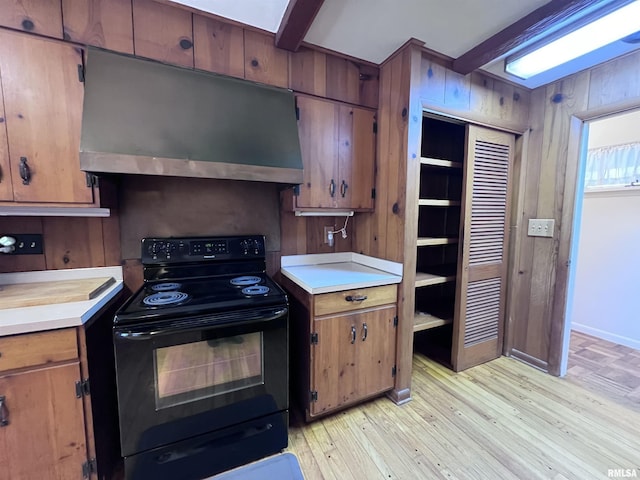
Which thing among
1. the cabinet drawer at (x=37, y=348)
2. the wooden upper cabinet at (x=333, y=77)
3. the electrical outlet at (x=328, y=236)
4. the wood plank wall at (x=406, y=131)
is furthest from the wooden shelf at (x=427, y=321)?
the cabinet drawer at (x=37, y=348)

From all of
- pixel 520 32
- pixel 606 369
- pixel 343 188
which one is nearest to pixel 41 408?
pixel 343 188

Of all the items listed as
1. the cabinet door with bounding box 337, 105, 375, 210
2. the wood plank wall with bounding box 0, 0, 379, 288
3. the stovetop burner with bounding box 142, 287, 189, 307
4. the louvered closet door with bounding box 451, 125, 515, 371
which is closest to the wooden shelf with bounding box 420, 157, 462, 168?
the louvered closet door with bounding box 451, 125, 515, 371

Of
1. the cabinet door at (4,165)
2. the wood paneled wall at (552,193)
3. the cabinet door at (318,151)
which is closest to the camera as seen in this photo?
the cabinet door at (4,165)

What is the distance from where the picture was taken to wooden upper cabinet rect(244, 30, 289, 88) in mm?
1677

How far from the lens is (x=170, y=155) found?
1.29 metres

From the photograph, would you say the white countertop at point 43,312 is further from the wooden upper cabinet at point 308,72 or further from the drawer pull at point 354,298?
the wooden upper cabinet at point 308,72

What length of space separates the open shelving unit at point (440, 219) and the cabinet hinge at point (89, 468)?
2155 millimetres

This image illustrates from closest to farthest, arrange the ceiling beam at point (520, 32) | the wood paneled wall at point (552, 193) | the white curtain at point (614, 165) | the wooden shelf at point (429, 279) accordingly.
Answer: the ceiling beam at point (520, 32)
the wood paneled wall at point (552, 193)
the wooden shelf at point (429, 279)
the white curtain at point (614, 165)

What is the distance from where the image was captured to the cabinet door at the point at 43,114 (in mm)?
1183

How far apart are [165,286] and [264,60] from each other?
5.08 feet

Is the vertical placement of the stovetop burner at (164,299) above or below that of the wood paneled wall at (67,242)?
below

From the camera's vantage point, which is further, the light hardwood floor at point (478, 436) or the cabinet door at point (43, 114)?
the light hardwood floor at point (478, 436)

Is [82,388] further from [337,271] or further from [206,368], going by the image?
[337,271]

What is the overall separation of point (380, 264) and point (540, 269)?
1444 mm
